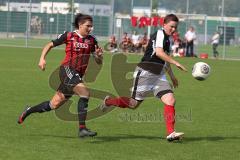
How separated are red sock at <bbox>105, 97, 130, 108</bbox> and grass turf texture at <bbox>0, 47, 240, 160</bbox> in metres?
0.47

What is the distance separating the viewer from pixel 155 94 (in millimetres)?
10414

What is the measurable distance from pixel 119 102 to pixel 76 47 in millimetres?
1214

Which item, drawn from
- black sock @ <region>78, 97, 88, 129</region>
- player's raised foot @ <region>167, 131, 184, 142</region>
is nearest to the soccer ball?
player's raised foot @ <region>167, 131, 184, 142</region>

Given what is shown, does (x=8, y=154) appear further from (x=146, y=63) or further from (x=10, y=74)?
(x=10, y=74)

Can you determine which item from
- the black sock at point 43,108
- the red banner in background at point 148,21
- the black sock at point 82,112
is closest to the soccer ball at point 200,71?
the black sock at point 82,112

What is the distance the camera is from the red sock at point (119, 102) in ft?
35.2

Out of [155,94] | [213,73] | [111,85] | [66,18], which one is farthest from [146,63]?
[66,18]

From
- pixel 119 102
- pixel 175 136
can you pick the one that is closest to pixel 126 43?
pixel 119 102

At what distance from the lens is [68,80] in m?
10.4

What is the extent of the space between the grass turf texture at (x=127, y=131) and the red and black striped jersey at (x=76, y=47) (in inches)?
44.6

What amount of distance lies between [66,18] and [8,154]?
149 feet

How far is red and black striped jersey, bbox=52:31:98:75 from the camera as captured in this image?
1028cm

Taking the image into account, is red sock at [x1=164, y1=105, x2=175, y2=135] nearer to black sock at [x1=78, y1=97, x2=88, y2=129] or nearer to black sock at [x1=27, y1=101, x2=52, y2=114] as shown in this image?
black sock at [x1=78, y1=97, x2=88, y2=129]

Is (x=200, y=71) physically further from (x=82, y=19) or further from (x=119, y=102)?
(x=82, y=19)
